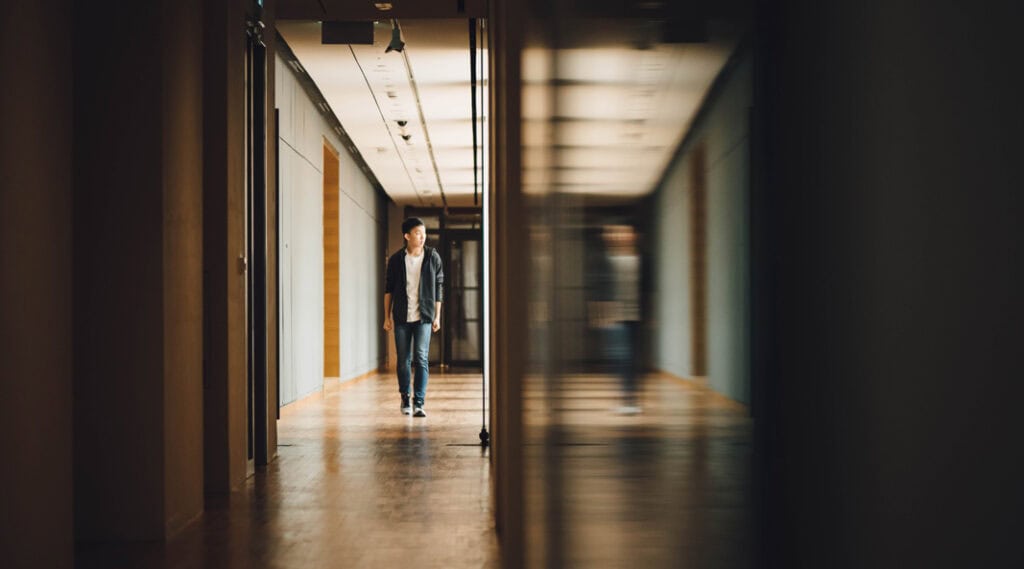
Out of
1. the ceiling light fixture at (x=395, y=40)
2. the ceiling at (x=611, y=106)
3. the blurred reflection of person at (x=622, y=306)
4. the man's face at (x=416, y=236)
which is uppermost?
the ceiling light fixture at (x=395, y=40)

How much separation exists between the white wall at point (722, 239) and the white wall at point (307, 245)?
27.5 ft

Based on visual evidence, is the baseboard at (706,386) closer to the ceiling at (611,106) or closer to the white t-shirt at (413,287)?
the ceiling at (611,106)

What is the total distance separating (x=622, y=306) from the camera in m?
0.62

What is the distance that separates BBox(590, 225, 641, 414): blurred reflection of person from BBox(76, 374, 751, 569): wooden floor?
0.02 meters

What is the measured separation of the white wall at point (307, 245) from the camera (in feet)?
29.4

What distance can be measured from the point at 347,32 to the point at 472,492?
4733 mm

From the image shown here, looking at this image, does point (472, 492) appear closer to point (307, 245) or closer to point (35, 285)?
point (35, 285)

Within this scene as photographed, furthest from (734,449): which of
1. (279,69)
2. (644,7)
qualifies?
(279,69)

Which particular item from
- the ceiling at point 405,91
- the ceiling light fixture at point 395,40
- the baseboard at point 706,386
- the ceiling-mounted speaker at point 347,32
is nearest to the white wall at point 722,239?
the baseboard at point 706,386

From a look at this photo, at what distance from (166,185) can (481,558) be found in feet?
6.03

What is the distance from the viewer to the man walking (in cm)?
773

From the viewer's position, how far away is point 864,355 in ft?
0.95

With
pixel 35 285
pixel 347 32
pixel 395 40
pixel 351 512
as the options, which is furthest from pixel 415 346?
pixel 35 285

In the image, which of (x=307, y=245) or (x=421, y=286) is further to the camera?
(x=307, y=245)
